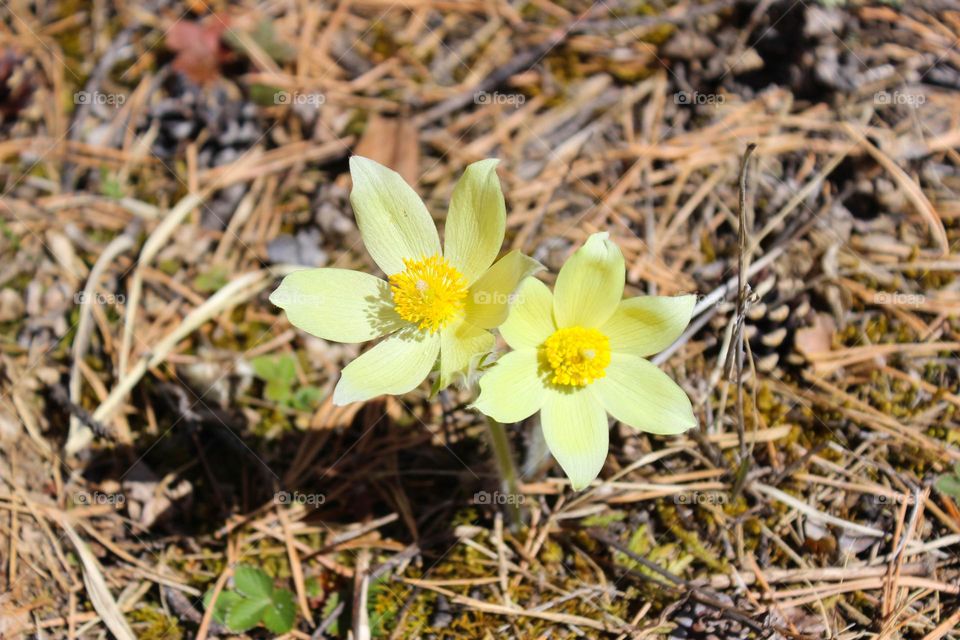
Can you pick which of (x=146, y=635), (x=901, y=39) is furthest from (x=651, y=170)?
(x=146, y=635)

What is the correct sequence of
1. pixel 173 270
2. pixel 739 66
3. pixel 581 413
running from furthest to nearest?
1. pixel 739 66
2. pixel 173 270
3. pixel 581 413

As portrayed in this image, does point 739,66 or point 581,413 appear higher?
point 739,66

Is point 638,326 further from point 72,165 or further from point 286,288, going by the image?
point 72,165

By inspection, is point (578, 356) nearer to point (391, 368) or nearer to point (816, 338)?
point (391, 368)
